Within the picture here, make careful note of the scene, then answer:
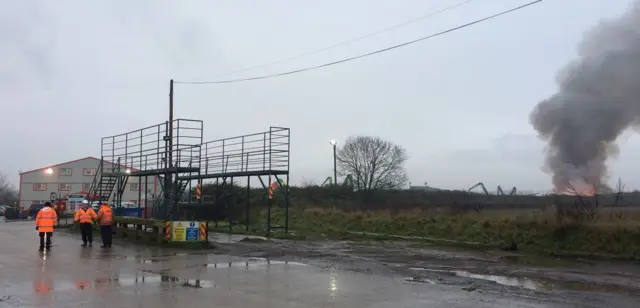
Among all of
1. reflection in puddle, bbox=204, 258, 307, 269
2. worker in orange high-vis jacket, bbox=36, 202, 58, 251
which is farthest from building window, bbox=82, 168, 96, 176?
reflection in puddle, bbox=204, 258, 307, 269

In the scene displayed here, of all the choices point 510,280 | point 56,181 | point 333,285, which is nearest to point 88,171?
point 56,181

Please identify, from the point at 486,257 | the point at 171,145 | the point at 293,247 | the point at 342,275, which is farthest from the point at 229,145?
the point at 342,275

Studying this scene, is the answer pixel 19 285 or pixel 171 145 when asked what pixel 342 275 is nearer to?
pixel 19 285

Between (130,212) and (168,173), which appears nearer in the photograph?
(168,173)

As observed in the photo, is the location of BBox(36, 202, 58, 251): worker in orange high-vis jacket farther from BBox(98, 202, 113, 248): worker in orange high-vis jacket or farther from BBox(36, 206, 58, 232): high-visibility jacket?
BBox(98, 202, 113, 248): worker in orange high-vis jacket

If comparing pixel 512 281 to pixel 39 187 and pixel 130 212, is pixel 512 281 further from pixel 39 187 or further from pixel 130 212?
pixel 39 187

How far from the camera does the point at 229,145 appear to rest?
29.4 meters

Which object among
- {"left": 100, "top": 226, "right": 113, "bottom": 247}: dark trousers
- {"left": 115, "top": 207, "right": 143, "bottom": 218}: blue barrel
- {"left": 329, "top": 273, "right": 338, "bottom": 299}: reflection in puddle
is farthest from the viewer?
{"left": 115, "top": 207, "right": 143, "bottom": 218}: blue barrel

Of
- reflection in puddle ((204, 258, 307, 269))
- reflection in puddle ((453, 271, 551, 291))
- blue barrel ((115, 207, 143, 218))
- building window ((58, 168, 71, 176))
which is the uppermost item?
building window ((58, 168, 71, 176))

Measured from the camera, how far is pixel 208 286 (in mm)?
10867

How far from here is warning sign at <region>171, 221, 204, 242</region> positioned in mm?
19281

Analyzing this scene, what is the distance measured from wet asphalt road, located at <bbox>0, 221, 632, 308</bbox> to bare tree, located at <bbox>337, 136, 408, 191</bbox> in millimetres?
55921

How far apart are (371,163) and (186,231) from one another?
53.5 metres

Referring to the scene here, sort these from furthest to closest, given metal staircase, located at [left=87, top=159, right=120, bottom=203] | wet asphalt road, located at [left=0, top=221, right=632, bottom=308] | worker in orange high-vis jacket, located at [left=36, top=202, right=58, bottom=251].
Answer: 1. metal staircase, located at [left=87, top=159, right=120, bottom=203]
2. worker in orange high-vis jacket, located at [left=36, top=202, right=58, bottom=251]
3. wet asphalt road, located at [left=0, top=221, right=632, bottom=308]
